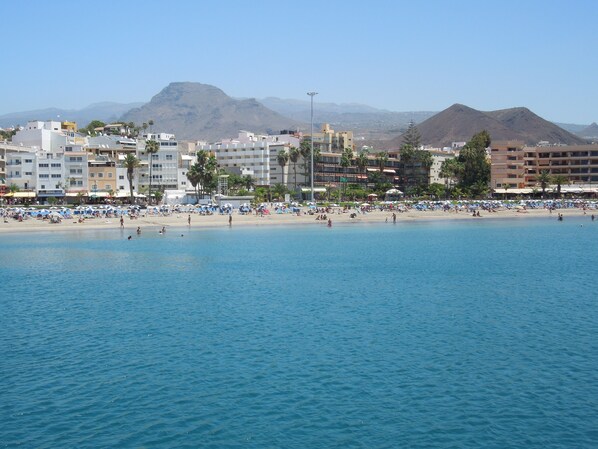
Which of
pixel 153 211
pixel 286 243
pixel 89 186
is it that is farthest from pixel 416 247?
pixel 89 186

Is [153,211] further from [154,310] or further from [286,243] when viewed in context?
[154,310]

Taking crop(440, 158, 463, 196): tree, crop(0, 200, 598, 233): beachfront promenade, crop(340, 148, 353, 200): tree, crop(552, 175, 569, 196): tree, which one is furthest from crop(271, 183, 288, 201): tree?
crop(552, 175, 569, 196): tree

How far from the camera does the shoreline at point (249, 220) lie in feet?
225

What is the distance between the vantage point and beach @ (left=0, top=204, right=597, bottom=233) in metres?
69.3

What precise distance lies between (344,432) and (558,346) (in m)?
9.66

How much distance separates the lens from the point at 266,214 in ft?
273

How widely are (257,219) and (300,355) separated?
193 ft

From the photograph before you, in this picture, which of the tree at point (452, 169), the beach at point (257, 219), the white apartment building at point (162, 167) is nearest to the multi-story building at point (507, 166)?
the tree at point (452, 169)

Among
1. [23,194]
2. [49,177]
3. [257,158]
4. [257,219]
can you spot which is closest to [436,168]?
[257,158]

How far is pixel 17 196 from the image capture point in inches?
3435

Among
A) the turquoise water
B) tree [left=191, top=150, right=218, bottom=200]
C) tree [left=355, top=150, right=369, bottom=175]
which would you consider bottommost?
the turquoise water

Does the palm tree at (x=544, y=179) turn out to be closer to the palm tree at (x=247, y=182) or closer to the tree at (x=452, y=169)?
the tree at (x=452, y=169)

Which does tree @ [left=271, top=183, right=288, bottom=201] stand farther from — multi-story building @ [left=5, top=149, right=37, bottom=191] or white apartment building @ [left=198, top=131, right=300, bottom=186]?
multi-story building @ [left=5, top=149, right=37, bottom=191]

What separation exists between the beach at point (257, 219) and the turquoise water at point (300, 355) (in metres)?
28.0
